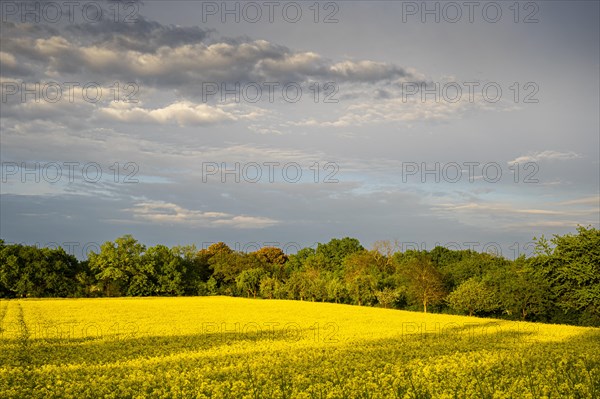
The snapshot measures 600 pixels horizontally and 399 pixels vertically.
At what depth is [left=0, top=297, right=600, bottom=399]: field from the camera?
16.1 metres

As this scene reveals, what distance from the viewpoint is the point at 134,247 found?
110m

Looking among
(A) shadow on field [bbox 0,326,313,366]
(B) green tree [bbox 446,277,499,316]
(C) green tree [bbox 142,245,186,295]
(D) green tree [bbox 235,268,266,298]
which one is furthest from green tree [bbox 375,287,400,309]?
(C) green tree [bbox 142,245,186,295]

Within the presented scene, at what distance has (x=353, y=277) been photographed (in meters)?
88.4

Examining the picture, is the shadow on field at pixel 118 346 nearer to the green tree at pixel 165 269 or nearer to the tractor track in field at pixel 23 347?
the tractor track in field at pixel 23 347

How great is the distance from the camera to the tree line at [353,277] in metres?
49.8

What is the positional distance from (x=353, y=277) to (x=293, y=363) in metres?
67.5

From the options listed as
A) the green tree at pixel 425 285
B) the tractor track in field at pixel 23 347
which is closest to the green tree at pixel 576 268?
the green tree at pixel 425 285

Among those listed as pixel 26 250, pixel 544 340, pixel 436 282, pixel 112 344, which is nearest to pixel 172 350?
pixel 112 344

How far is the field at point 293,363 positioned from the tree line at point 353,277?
41.7ft

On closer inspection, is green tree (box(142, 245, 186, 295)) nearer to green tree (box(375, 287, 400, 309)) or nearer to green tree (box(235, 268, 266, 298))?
green tree (box(235, 268, 266, 298))

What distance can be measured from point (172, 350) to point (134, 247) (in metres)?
88.4

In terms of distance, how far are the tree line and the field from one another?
41.7 feet

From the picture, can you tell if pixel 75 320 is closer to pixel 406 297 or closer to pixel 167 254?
pixel 406 297

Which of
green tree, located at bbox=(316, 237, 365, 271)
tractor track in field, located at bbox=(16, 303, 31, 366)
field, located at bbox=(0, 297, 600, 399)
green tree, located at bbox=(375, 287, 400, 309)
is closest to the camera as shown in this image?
field, located at bbox=(0, 297, 600, 399)
